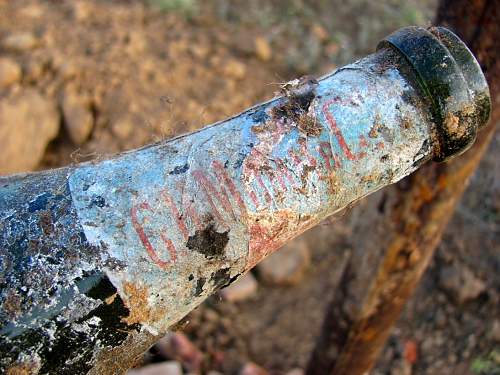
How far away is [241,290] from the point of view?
302 cm

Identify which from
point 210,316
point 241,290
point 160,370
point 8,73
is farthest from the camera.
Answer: point 8,73

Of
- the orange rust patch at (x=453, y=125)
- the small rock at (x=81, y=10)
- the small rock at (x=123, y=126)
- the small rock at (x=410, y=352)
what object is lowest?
the small rock at (x=410, y=352)

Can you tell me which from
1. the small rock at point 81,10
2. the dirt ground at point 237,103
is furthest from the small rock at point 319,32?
the small rock at point 81,10

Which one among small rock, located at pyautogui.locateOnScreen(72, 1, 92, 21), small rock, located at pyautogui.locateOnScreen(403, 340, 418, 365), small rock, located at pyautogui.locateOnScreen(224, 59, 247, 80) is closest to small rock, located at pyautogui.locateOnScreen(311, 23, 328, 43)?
small rock, located at pyautogui.locateOnScreen(224, 59, 247, 80)

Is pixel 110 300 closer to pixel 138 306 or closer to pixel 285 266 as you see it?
pixel 138 306

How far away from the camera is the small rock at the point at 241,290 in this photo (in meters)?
Answer: 3.00

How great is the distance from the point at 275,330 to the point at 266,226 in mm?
2072

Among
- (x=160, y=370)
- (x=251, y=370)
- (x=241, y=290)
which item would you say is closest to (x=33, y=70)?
(x=241, y=290)

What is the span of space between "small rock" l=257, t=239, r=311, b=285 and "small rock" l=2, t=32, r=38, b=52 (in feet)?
5.75

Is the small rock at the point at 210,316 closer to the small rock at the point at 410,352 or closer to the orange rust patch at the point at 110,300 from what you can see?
the small rock at the point at 410,352

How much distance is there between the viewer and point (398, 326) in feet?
9.05

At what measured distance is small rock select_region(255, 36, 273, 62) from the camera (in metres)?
3.73

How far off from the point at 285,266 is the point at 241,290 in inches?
10.1

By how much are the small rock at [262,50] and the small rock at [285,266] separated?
127 cm
